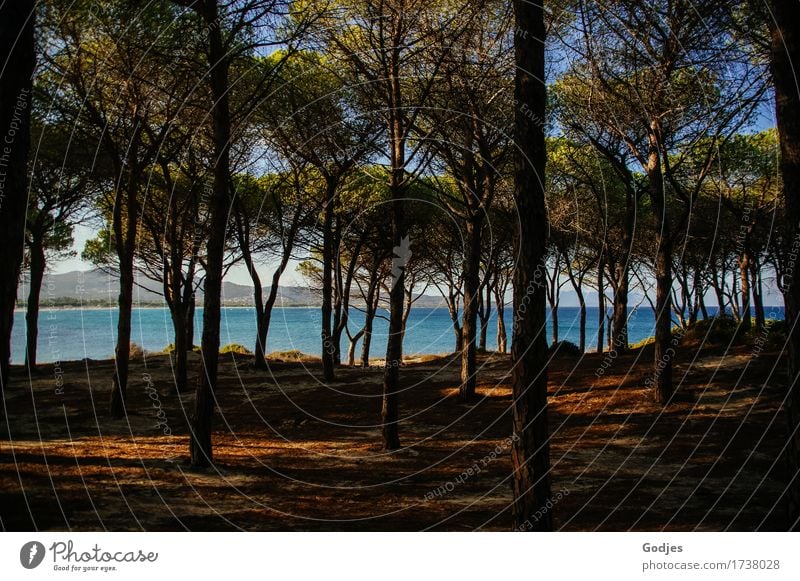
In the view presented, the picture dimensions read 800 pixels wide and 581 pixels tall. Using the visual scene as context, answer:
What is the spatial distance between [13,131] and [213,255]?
6142 millimetres

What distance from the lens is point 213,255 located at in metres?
12.5

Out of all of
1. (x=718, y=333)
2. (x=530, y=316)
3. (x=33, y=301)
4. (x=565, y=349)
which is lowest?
(x=565, y=349)

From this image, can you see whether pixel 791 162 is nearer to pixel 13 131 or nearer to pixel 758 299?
pixel 13 131

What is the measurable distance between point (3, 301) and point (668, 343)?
598 inches

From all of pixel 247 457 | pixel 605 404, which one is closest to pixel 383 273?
pixel 605 404

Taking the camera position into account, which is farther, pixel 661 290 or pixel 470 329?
pixel 470 329

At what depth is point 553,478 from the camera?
38.5 ft

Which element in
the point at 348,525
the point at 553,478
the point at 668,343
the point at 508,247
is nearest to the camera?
the point at 348,525

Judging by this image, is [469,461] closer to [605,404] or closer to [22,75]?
[605,404]

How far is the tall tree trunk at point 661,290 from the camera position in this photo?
16.7 m

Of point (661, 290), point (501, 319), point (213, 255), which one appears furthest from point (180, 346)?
point (501, 319)

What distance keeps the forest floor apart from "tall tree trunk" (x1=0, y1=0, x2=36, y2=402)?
3.01m

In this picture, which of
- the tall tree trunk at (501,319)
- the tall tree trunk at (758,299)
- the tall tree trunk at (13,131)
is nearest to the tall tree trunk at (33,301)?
the tall tree trunk at (13,131)

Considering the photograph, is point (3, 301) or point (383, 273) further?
point (383, 273)
